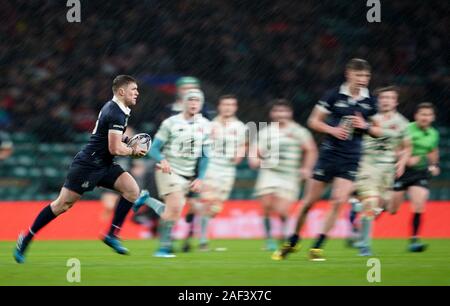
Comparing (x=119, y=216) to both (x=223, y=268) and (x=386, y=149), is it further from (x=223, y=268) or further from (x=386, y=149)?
(x=386, y=149)

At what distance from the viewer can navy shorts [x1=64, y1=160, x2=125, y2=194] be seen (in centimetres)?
1078

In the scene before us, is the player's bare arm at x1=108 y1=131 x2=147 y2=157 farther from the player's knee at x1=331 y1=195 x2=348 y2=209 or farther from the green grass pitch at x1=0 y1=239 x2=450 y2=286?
the player's knee at x1=331 y1=195 x2=348 y2=209

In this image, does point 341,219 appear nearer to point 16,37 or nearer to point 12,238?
point 12,238

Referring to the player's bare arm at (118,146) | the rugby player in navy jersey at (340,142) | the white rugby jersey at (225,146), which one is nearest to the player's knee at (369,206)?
the rugby player in navy jersey at (340,142)

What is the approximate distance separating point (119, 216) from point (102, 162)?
96cm

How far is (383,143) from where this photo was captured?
13.7 m

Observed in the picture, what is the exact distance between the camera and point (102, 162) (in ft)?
36.0

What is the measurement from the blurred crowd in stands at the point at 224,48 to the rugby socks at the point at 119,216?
1007 cm

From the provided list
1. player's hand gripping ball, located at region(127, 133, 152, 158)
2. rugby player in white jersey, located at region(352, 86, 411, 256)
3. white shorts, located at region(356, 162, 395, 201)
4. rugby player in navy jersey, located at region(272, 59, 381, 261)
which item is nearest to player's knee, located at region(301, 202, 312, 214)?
rugby player in navy jersey, located at region(272, 59, 381, 261)

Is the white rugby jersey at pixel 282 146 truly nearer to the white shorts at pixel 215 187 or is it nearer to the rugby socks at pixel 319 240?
the white shorts at pixel 215 187

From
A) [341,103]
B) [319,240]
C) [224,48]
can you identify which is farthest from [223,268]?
[224,48]

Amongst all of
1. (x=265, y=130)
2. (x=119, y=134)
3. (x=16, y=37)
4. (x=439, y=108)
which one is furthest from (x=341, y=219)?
(x=16, y=37)
